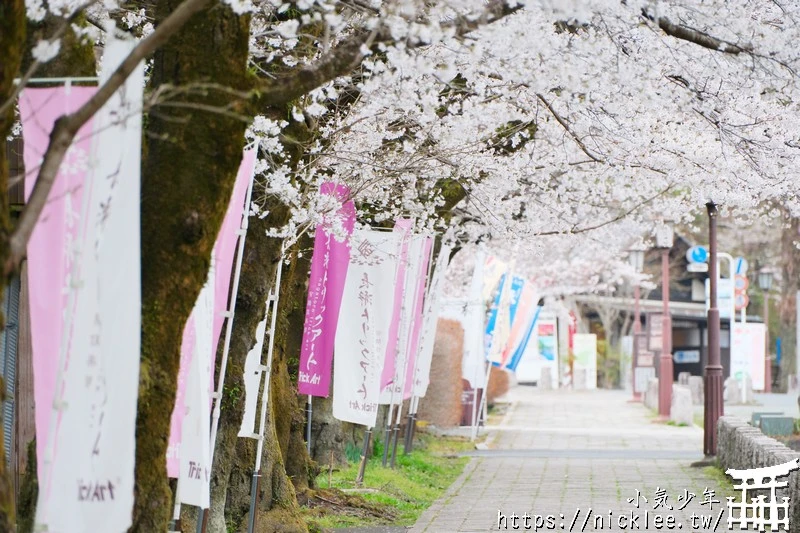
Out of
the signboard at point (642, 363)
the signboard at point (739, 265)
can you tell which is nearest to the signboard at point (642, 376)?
the signboard at point (642, 363)

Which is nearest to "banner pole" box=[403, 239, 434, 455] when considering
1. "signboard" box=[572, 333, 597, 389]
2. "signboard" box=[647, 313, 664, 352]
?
"signboard" box=[647, 313, 664, 352]

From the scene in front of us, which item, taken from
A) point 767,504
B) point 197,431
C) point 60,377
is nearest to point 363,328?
point 767,504

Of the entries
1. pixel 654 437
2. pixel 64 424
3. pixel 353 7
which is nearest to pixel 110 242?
pixel 64 424

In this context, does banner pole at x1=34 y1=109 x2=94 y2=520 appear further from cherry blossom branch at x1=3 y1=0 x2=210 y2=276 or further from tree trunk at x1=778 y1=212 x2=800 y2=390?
tree trunk at x1=778 y1=212 x2=800 y2=390

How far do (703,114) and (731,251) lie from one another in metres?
38.4

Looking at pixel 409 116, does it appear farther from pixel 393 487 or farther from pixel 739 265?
pixel 739 265

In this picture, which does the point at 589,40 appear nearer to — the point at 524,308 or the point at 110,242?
the point at 110,242

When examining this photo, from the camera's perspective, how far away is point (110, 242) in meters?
5.27

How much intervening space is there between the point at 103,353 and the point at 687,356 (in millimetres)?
49935

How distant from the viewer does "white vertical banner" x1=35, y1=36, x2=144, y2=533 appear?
16.9 ft

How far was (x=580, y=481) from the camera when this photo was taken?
15.5 m

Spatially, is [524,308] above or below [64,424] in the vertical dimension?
above

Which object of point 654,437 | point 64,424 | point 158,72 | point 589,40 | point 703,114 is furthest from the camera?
point 654,437

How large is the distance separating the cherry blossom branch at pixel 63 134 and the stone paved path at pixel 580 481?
7502 mm
